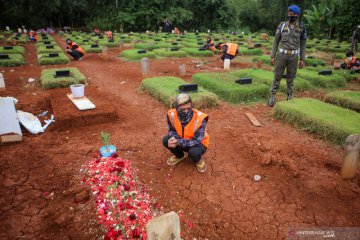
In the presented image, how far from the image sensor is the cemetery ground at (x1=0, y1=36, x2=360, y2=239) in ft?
8.98

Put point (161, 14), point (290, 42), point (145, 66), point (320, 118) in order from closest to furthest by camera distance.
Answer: point (320, 118)
point (290, 42)
point (145, 66)
point (161, 14)

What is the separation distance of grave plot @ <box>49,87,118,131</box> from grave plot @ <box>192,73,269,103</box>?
2.95m

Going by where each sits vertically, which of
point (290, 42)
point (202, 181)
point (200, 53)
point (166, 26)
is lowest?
point (202, 181)

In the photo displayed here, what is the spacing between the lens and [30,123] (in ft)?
15.4

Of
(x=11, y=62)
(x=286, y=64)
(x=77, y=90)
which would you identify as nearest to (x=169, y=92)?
(x=77, y=90)

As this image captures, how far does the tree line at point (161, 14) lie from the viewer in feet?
75.8

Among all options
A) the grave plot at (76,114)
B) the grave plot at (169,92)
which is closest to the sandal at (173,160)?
the grave plot at (76,114)

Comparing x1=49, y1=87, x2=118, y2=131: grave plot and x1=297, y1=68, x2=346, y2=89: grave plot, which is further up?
x1=297, y1=68, x2=346, y2=89: grave plot

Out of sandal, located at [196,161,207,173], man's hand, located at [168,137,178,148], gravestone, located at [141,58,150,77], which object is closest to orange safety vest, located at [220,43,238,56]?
gravestone, located at [141,58,150,77]

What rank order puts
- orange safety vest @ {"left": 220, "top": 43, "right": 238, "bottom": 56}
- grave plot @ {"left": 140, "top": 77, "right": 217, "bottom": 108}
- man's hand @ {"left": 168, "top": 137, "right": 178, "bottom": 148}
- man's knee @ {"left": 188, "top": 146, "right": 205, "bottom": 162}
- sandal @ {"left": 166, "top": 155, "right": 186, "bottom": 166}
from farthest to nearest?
orange safety vest @ {"left": 220, "top": 43, "right": 238, "bottom": 56}
grave plot @ {"left": 140, "top": 77, "right": 217, "bottom": 108}
sandal @ {"left": 166, "top": 155, "right": 186, "bottom": 166}
man's knee @ {"left": 188, "top": 146, "right": 205, "bottom": 162}
man's hand @ {"left": 168, "top": 137, "right": 178, "bottom": 148}

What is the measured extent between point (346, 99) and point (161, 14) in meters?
25.7

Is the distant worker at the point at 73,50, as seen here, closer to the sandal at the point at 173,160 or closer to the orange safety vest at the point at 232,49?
the orange safety vest at the point at 232,49

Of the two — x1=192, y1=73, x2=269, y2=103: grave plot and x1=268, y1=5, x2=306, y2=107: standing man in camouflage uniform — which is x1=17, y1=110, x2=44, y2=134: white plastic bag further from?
x1=268, y1=5, x2=306, y2=107: standing man in camouflage uniform

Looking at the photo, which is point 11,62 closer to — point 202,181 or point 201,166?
point 201,166
